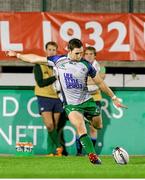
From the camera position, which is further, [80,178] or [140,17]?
[140,17]

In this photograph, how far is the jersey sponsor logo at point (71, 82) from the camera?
1359cm

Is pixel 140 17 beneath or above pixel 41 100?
above

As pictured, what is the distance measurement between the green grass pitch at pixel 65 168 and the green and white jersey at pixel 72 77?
1066 millimetres

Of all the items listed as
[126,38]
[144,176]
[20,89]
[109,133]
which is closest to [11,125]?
[20,89]

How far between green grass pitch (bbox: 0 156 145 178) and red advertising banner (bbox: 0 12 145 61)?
3.60m

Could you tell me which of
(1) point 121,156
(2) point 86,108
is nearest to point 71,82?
(2) point 86,108

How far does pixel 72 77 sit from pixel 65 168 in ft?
5.99

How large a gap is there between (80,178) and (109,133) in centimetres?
606

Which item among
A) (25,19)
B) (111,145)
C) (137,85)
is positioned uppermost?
(25,19)

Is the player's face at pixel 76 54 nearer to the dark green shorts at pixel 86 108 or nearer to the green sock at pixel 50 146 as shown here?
the dark green shorts at pixel 86 108

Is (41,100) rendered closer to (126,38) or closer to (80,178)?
(126,38)

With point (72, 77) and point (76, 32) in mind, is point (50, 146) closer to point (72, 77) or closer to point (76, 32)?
point (76, 32)

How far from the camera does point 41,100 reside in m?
16.2

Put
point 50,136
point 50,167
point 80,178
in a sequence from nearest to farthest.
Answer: point 80,178 → point 50,167 → point 50,136
